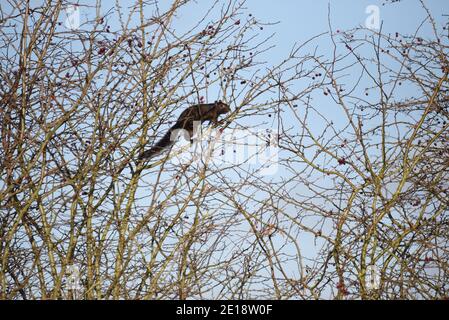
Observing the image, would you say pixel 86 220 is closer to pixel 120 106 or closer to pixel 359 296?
pixel 120 106

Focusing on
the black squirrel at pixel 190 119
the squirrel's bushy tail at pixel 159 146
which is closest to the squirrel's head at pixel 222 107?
the black squirrel at pixel 190 119

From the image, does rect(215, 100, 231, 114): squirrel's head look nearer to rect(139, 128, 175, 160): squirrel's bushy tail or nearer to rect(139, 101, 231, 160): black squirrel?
rect(139, 101, 231, 160): black squirrel

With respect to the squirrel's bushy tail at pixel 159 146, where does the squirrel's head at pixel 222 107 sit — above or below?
above

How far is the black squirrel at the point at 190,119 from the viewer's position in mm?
4910

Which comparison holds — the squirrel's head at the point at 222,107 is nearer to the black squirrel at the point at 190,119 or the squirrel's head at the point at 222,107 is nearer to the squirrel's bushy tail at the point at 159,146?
the black squirrel at the point at 190,119

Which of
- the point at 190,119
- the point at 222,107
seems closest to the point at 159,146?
the point at 190,119

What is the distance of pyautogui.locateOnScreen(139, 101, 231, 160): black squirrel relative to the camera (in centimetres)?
491

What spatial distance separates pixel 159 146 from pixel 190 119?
31 cm

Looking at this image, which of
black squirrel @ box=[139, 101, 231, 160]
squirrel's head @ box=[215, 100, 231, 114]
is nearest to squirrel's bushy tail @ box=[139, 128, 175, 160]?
black squirrel @ box=[139, 101, 231, 160]

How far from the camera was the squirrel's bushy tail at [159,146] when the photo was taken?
4.90m

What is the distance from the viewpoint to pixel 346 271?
4.43 meters

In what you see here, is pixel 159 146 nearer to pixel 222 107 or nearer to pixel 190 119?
pixel 190 119
